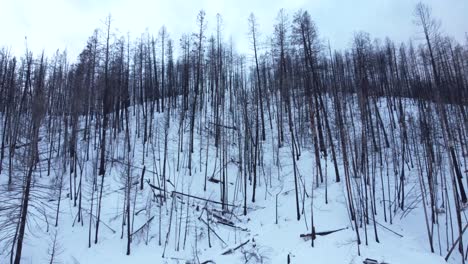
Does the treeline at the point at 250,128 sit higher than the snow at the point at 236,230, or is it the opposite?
the treeline at the point at 250,128

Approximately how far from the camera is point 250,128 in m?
26.0

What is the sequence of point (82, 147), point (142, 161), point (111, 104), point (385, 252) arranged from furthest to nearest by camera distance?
point (111, 104), point (82, 147), point (142, 161), point (385, 252)

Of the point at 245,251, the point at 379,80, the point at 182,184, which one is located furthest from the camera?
the point at 379,80

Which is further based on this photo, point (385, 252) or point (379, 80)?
point (379, 80)

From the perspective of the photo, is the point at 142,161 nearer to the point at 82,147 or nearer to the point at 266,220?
the point at 82,147

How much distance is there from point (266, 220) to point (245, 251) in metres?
3.59

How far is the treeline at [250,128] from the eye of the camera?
1694 cm

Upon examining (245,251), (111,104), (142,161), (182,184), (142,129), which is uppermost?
(111,104)

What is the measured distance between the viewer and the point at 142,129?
32312mm

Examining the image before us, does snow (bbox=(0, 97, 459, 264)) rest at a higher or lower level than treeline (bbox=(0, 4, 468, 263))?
lower

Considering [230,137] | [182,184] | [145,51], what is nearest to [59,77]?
[145,51]

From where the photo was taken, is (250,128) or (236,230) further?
(250,128)

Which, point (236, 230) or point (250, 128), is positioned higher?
point (250, 128)

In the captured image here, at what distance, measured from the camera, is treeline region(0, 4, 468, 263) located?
1694 cm
